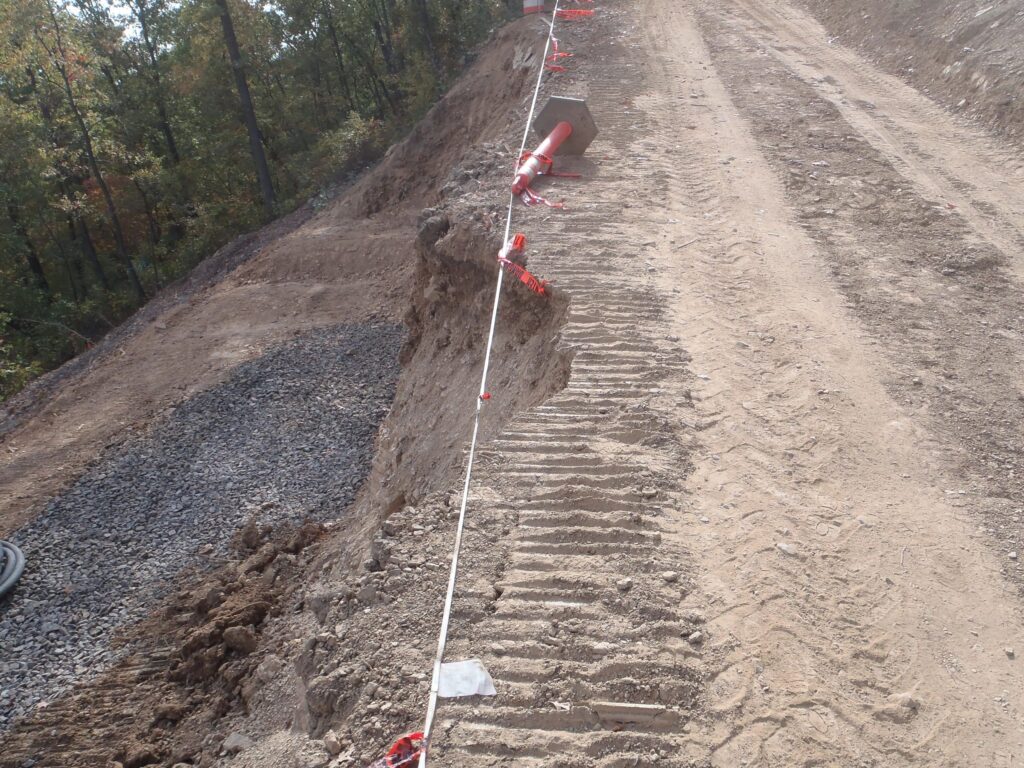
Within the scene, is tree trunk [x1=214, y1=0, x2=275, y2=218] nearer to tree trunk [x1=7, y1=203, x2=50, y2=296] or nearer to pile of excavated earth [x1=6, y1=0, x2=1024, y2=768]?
tree trunk [x1=7, y1=203, x2=50, y2=296]

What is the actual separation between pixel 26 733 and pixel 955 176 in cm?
1196

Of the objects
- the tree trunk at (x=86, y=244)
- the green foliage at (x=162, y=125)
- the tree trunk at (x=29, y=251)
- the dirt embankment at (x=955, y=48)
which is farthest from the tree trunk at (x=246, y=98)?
the dirt embankment at (x=955, y=48)

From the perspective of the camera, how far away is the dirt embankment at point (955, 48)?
399 inches

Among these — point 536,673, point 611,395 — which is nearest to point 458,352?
point 611,395

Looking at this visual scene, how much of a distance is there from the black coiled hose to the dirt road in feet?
22.9

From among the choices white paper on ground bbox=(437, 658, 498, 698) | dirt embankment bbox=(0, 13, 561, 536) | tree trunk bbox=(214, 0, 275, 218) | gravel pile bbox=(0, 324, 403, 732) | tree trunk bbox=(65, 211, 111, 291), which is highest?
tree trunk bbox=(214, 0, 275, 218)

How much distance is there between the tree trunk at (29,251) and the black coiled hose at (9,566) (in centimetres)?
1446

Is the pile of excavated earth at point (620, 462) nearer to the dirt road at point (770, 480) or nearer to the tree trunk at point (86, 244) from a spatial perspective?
the dirt road at point (770, 480)

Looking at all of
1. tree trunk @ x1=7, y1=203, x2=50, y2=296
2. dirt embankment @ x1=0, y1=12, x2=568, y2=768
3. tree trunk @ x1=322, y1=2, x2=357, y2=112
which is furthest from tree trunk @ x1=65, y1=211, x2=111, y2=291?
tree trunk @ x1=322, y1=2, x2=357, y2=112

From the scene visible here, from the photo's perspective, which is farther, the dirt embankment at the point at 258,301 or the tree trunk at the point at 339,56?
the tree trunk at the point at 339,56

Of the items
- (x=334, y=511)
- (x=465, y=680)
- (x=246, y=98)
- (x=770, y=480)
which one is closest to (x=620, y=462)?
(x=770, y=480)

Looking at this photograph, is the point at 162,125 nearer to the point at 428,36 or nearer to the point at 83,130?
the point at 83,130

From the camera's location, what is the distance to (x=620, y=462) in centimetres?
509

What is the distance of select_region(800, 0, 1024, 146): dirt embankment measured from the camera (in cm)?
1013
